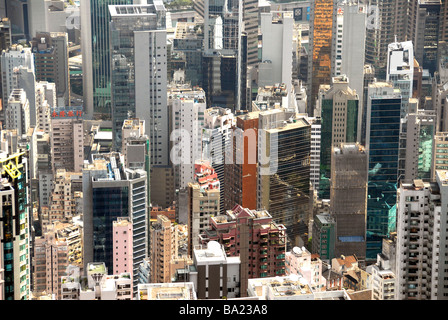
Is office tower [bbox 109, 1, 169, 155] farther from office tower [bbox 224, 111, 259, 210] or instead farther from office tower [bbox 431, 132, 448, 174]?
office tower [bbox 431, 132, 448, 174]

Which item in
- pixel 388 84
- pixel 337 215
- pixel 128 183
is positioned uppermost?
pixel 388 84

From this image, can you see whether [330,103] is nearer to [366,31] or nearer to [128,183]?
[366,31]

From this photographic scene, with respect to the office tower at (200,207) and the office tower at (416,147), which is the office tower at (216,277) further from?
the office tower at (416,147)

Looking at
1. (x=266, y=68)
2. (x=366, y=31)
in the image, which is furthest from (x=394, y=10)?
(x=266, y=68)

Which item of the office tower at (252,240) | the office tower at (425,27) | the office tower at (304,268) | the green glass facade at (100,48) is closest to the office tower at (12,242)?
the office tower at (252,240)

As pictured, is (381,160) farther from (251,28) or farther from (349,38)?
(251,28)

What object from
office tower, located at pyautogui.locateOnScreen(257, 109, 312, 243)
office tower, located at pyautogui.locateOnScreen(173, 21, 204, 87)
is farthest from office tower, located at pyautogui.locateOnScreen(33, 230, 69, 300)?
office tower, located at pyautogui.locateOnScreen(173, 21, 204, 87)

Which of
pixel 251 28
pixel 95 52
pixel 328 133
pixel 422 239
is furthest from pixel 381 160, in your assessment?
pixel 95 52
